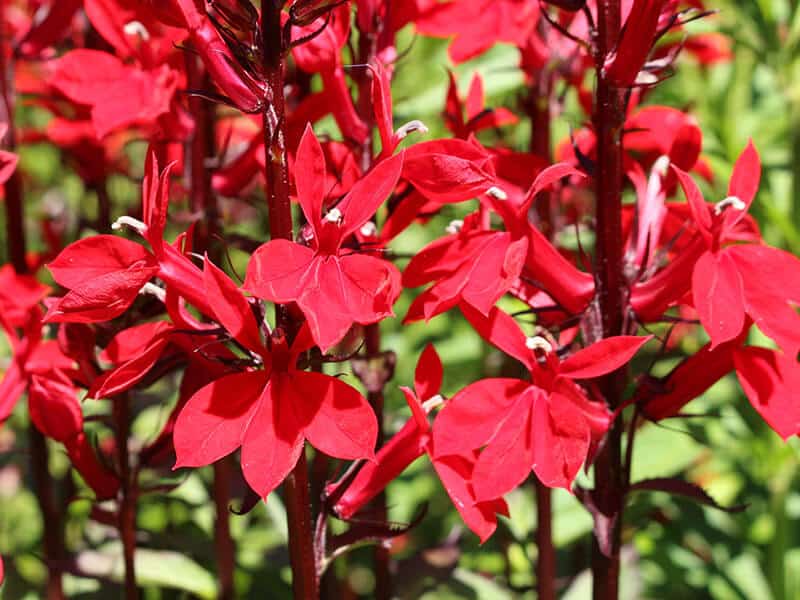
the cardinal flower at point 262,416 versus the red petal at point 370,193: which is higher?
the red petal at point 370,193

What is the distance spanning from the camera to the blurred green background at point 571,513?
1.63 m

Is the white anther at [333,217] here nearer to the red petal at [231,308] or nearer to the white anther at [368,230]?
the red petal at [231,308]

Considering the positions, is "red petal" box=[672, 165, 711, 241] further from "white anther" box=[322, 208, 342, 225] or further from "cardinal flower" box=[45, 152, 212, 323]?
"cardinal flower" box=[45, 152, 212, 323]

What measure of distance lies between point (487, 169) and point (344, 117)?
294 millimetres

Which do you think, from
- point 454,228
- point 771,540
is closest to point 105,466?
point 454,228

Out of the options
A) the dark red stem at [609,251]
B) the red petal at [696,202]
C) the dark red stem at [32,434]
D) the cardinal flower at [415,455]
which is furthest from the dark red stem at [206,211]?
the red petal at [696,202]

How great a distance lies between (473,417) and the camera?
1079 mm

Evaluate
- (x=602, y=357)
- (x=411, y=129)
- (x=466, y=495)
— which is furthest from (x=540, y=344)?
(x=411, y=129)

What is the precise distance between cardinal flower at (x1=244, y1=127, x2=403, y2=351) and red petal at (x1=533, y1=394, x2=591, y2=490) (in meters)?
0.23

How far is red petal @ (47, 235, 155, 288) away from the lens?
100 cm

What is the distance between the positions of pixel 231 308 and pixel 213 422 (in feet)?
0.37

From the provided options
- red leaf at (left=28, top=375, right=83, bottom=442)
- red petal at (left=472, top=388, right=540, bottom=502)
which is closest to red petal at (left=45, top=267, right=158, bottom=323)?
red leaf at (left=28, top=375, right=83, bottom=442)

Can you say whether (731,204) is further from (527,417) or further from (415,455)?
(415,455)

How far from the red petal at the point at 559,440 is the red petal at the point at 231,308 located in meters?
0.31
